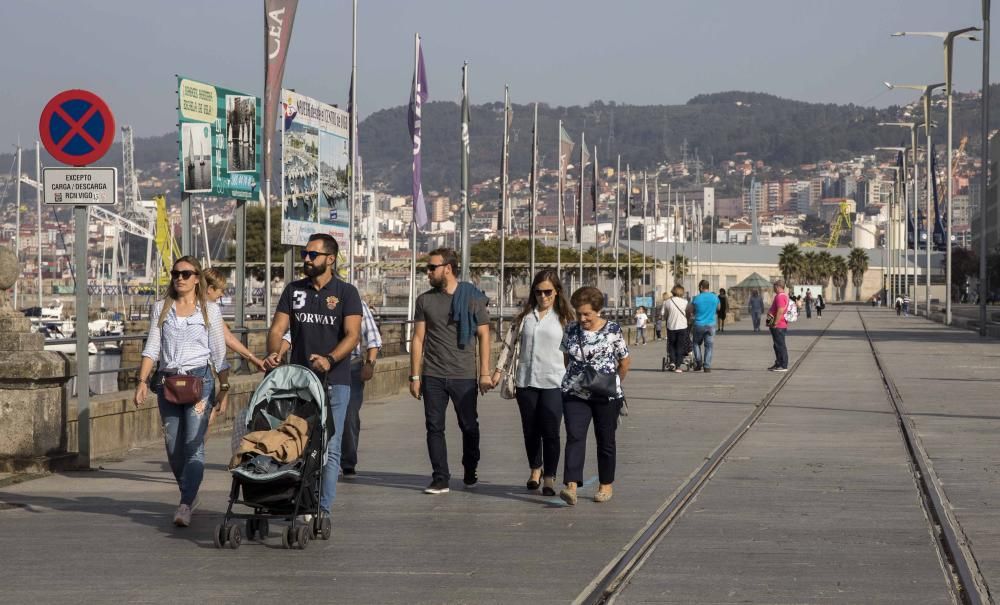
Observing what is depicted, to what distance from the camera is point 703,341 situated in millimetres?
29250

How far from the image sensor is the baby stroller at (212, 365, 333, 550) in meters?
8.69

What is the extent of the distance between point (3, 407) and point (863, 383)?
15898 mm

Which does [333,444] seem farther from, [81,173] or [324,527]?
[81,173]

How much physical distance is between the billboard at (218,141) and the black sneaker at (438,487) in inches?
371

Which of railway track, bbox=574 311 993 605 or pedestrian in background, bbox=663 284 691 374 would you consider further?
pedestrian in background, bbox=663 284 691 374

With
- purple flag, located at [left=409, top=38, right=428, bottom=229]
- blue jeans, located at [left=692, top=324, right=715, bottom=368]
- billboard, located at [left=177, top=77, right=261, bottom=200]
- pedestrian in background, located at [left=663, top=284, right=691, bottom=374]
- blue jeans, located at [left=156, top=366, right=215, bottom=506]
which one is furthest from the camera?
purple flag, located at [left=409, top=38, right=428, bottom=229]

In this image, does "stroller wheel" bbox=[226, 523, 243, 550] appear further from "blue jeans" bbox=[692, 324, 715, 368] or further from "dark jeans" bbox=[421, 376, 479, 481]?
"blue jeans" bbox=[692, 324, 715, 368]

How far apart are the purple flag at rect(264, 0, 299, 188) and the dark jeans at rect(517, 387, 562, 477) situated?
11.9 meters

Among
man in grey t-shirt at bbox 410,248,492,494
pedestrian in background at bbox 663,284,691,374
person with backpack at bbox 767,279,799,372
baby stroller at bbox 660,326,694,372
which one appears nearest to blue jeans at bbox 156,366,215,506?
man in grey t-shirt at bbox 410,248,492,494

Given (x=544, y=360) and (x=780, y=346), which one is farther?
(x=780, y=346)

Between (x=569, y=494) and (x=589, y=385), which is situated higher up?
(x=589, y=385)

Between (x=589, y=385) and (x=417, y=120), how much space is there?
20.9 m

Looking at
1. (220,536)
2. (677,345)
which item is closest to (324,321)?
(220,536)

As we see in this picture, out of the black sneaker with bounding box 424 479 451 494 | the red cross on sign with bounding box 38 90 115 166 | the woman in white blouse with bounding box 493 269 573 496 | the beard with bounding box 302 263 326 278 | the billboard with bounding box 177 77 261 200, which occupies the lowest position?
the black sneaker with bounding box 424 479 451 494
